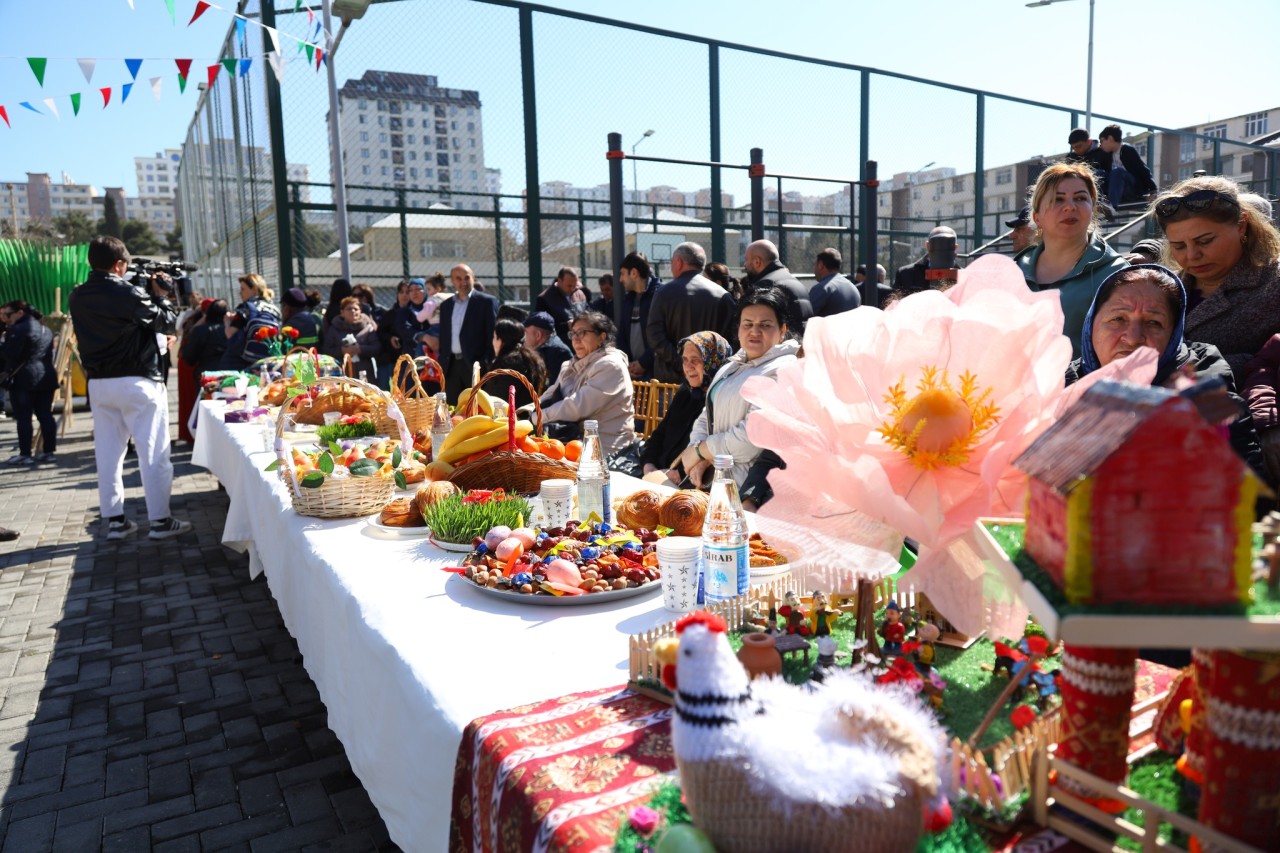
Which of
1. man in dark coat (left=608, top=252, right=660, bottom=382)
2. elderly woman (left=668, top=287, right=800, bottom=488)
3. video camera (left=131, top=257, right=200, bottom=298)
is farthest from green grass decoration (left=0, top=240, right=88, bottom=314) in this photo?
elderly woman (left=668, top=287, right=800, bottom=488)

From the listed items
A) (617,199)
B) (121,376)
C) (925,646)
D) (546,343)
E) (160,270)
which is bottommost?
(925,646)

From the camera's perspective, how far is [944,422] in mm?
898

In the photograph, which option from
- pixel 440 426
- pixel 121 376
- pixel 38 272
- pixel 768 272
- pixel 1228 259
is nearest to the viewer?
pixel 1228 259

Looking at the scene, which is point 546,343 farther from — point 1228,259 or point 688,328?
point 1228,259

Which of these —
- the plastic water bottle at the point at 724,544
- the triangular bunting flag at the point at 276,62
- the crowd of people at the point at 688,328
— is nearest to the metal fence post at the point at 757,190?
the crowd of people at the point at 688,328

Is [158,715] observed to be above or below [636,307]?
below

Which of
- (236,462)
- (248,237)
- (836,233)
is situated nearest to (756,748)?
(236,462)

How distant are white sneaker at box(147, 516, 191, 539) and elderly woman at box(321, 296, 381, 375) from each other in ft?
8.58

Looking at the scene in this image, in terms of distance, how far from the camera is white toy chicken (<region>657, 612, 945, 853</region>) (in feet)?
2.08

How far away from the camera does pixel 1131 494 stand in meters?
0.59

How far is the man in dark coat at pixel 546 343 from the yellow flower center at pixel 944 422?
4.61 m

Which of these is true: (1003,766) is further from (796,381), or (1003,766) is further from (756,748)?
(796,381)

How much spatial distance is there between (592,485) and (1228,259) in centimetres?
185

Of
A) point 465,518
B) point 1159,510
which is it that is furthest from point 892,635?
point 465,518
